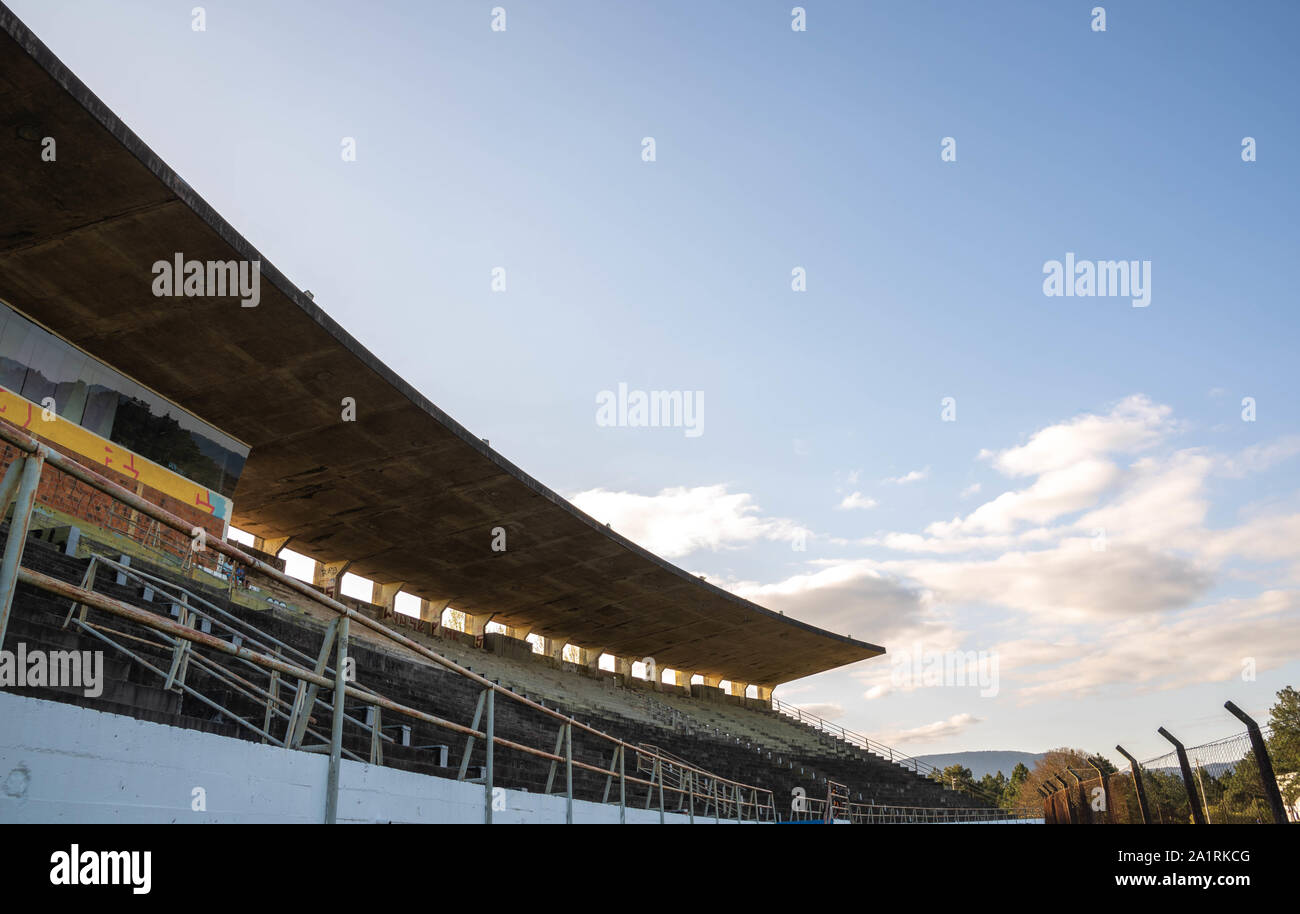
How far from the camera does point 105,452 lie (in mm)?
16156

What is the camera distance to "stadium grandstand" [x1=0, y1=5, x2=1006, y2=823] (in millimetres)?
3730

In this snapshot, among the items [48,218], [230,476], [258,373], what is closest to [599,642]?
[230,476]

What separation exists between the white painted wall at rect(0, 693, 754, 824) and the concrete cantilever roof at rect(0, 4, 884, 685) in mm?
9901

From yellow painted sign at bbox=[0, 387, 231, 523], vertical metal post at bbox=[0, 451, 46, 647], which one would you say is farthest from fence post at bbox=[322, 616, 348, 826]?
yellow painted sign at bbox=[0, 387, 231, 523]

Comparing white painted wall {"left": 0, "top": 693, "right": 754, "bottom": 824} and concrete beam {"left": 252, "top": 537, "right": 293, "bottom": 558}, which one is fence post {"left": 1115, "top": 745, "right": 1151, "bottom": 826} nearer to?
white painted wall {"left": 0, "top": 693, "right": 754, "bottom": 824}

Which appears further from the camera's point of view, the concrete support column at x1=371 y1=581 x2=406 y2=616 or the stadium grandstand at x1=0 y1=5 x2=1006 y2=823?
the concrete support column at x1=371 y1=581 x2=406 y2=616

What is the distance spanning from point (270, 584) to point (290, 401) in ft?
46.6

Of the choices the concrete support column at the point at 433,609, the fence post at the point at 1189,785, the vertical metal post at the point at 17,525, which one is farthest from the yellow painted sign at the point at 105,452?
the fence post at the point at 1189,785

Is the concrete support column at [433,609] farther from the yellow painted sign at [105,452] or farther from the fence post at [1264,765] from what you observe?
the fence post at [1264,765]

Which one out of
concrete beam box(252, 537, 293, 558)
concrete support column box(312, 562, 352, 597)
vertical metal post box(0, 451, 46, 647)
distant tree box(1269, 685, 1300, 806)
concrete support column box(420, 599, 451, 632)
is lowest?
distant tree box(1269, 685, 1300, 806)

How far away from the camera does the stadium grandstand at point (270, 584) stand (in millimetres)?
3730
